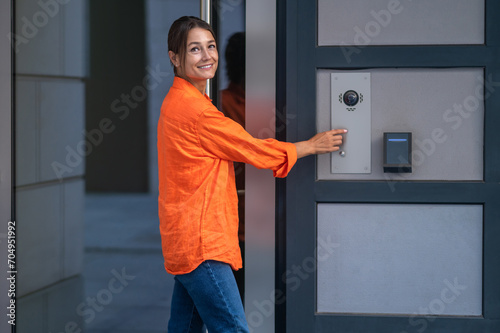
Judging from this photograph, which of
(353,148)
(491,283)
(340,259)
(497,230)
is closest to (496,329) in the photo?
(491,283)

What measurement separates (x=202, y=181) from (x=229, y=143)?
0.16 metres

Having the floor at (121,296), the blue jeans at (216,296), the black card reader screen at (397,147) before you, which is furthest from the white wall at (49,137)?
the black card reader screen at (397,147)

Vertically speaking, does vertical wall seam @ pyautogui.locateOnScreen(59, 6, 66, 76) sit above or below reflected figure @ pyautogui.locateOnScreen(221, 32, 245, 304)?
above

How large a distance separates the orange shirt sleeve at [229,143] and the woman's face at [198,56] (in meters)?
0.18

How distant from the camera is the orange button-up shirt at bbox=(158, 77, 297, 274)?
1.74m

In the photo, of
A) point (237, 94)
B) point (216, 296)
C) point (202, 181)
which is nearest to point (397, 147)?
→ point (237, 94)

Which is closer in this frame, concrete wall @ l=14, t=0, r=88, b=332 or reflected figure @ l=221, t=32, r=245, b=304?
reflected figure @ l=221, t=32, r=245, b=304

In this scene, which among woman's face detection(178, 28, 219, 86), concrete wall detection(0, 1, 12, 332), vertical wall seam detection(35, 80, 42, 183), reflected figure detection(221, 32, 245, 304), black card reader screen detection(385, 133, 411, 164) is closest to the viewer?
woman's face detection(178, 28, 219, 86)

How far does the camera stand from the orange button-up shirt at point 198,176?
1.74 metres

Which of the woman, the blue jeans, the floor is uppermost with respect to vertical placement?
the woman

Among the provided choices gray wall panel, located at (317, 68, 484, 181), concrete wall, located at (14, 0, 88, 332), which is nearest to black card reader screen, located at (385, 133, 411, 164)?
gray wall panel, located at (317, 68, 484, 181)

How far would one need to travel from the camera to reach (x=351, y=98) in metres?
2.13

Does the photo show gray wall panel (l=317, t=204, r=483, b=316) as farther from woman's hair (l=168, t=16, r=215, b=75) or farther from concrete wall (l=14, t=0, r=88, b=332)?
concrete wall (l=14, t=0, r=88, b=332)

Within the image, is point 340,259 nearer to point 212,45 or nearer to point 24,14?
point 212,45
